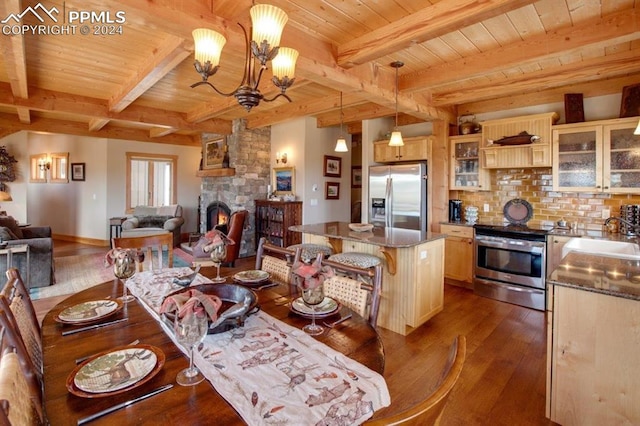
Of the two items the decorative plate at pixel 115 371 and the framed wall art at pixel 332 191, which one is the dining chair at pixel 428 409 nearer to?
the decorative plate at pixel 115 371

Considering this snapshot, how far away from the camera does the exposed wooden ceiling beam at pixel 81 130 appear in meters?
6.08

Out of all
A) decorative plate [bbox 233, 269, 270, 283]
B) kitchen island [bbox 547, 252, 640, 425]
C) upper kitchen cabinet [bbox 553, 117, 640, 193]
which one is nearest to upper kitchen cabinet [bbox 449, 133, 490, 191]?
upper kitchen cabinet [bbox 553, 117, 640, 193]

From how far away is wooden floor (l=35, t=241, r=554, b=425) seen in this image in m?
2.03

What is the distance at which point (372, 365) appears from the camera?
108 cm

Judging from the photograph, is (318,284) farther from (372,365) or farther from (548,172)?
(548,172)

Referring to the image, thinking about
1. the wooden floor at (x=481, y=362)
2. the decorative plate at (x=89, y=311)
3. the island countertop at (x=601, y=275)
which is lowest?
the wooden floor at (x=481, y=362)

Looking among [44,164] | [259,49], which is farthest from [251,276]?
[44,164]

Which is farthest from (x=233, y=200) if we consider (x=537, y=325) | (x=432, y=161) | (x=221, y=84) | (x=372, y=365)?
(x=372, y=365)

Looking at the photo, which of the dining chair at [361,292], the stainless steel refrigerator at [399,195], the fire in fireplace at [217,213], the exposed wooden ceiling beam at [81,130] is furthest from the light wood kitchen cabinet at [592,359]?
the exposed wooden ceiling beam at [81,130]

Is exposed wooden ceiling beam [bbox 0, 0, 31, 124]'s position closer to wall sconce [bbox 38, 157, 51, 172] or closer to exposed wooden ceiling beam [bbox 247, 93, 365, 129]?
exposed wooden ceiling beam [bbox 247, 93, 365, 129]

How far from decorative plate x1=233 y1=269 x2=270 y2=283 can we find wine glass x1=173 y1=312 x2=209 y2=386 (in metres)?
0.93

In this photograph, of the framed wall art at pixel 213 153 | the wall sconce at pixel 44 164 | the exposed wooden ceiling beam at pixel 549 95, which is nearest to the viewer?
the exposed wooden ceiling beam at pixel 549 95

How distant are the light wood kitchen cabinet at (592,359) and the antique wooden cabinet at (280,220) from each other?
14.4 feet

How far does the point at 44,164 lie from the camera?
817 cm
